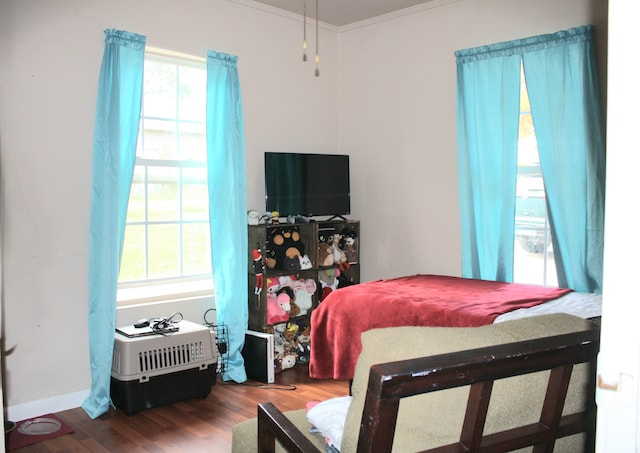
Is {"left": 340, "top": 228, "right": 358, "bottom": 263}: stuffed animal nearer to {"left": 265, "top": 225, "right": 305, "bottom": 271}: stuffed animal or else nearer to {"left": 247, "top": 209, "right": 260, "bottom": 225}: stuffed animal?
{"left": 265, "top": 225, "right": 305, "bottom": 271}: stuffed animal

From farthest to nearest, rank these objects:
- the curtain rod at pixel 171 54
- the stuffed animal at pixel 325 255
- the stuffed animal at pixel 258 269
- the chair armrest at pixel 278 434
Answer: the stuffed animal at pixel 325 255, the stuffed animal at pixel 258 269, the curtain rod at pixel 171 54, the chair armrest at pixel 278 434

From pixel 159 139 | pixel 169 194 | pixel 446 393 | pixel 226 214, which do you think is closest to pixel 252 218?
pixel 226 214

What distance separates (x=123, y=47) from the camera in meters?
3.53

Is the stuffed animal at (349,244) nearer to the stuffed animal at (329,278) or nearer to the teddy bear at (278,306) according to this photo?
the stuffed animal at (329,278)

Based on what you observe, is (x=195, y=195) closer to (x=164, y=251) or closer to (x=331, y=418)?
(x=164, y=251)

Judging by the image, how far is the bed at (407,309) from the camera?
2.97 m

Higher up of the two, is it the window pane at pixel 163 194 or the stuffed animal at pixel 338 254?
the window pane at pixel 163 194

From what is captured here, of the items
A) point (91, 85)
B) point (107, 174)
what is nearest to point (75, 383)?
point (107, 174)

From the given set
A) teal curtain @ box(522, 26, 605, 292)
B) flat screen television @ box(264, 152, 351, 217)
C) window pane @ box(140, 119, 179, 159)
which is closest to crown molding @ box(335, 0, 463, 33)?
teal curtain @ box(522, 26, 605, 292)

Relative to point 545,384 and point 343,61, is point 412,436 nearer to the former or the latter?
point 545,384

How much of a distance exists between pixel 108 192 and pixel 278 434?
7.50 feet

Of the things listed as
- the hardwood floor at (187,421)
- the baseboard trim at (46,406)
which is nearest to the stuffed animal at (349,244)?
the hardwood floor at (187,421)

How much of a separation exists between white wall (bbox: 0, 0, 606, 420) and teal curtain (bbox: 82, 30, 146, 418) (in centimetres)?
14

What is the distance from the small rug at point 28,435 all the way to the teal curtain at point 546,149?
2834 mm
